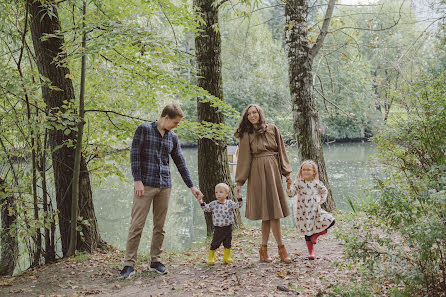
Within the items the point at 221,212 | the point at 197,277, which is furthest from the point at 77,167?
the point at 197,277

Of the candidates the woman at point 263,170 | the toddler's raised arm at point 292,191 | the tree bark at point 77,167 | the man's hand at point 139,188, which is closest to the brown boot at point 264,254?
the woman at point 263,170

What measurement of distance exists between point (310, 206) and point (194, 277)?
1.61 metres

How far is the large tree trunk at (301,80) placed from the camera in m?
7.70

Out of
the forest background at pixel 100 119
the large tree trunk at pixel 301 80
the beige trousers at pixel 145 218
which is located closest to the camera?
the forest background at pixel 100 119

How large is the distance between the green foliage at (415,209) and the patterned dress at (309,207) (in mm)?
985

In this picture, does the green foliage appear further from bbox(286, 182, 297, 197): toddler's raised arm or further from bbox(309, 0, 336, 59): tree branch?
bbox(309, 0, 336, 59): tree branch

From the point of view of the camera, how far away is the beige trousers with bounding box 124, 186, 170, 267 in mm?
4609

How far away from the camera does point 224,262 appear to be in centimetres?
511

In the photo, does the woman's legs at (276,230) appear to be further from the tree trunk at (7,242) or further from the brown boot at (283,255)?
the tree trunk at (7,242)

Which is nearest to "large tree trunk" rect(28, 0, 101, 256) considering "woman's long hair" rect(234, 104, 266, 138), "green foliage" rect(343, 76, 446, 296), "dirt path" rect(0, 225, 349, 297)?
"dirt path" rect(0, 225, 349, 297)

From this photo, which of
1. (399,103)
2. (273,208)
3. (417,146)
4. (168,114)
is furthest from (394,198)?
(168,114)

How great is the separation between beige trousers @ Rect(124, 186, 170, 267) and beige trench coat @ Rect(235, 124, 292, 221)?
3.10 feet

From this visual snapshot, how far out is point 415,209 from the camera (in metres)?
3.23

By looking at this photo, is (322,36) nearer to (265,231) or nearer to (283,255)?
(265,231)
